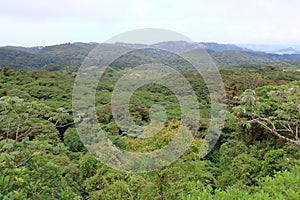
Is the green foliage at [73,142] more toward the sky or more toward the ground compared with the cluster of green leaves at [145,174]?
more toward the ground

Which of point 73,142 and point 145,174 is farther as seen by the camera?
point 73,142

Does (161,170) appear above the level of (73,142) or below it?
above

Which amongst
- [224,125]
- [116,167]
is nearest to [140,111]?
[224,125]

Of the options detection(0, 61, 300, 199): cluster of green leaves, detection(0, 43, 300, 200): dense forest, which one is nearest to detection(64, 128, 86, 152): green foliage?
detection(0, 43, 300, 200): dense forest

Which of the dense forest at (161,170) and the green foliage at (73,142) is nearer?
the dense forest at (161,170)

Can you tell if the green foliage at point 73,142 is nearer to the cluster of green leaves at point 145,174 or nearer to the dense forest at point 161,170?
the dense forest at point 161,170

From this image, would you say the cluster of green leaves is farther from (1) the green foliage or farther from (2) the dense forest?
(1) the green foliage

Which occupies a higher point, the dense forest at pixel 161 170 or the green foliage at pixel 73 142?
the dense forest at pixel 161 170

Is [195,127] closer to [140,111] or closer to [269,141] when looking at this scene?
[269,141]

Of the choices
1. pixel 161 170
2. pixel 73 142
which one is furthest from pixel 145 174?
pixel 73 142

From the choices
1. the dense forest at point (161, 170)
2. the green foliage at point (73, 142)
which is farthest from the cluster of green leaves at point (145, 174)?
the green foliage at point (73, 142)

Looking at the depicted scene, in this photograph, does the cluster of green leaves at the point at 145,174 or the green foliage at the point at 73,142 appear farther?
the green foliage at the point at 73,142

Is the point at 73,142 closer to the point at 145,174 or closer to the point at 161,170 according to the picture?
the point at 145,174
